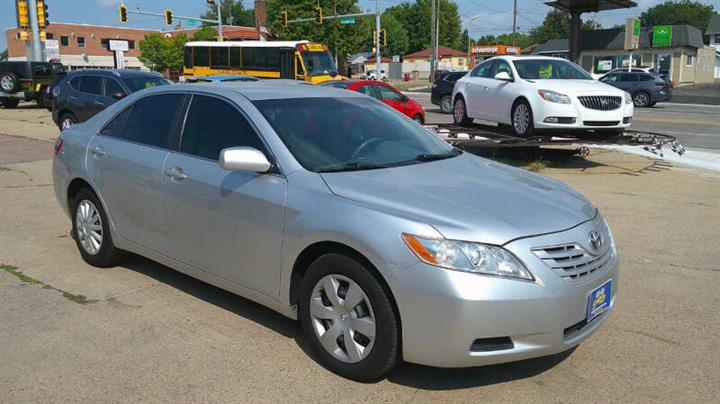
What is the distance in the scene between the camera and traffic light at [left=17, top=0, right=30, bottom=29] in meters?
30.2

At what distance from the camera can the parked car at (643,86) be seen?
30250 mm

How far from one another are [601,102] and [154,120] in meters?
8.32

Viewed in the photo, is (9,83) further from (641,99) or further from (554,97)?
(641,99)

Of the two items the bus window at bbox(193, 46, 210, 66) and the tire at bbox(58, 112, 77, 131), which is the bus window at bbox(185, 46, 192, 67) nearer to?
the bus window at bbox(193, 46, 210, 66)

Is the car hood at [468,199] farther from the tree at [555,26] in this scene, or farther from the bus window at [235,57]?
the tree at [555,26]

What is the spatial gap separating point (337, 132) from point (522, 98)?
792 cm

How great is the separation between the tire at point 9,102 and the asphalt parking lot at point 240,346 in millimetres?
23141

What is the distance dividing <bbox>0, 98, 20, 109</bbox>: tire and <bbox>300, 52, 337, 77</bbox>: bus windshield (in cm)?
1211

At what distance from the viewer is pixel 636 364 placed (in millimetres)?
3820

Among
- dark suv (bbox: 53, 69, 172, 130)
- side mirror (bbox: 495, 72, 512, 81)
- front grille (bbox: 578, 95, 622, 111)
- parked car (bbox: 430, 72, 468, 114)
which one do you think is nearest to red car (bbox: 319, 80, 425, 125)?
dark suv (bbox: 53, 69, 172, 130)

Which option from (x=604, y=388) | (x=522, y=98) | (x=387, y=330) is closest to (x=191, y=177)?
(x=387, y=330)

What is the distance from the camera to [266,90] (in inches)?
183

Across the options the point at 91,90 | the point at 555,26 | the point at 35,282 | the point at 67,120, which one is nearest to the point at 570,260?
the point at 35,282

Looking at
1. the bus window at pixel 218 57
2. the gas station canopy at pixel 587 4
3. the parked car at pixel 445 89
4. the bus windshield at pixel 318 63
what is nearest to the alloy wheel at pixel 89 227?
the parked car at pixel 445 89
